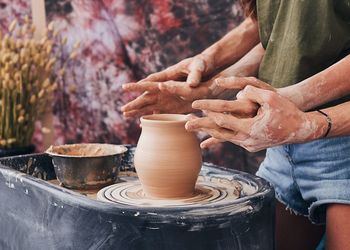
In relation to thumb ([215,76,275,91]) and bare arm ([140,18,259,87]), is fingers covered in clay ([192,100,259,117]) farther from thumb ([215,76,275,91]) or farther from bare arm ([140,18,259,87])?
bare arm ([140,18,259,87])

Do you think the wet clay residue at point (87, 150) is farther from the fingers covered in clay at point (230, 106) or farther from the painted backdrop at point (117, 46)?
the painted backdrop at point (117, 46)

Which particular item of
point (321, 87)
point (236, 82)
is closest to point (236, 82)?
point (236, 82)

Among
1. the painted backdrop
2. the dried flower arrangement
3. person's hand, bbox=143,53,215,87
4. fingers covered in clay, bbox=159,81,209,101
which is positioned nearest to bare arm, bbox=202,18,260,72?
person's hand, bbox=143,53,215,87

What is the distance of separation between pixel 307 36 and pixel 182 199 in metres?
0.53

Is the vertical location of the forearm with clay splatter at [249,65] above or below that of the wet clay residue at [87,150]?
above

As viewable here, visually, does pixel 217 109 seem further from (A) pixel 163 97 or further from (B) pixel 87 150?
(B) pixel 87 150

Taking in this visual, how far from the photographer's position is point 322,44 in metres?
1.39

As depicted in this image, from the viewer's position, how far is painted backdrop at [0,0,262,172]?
2564 mm

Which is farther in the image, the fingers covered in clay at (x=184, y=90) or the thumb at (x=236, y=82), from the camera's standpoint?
the fingers covered in clay at (x=184, y=90)

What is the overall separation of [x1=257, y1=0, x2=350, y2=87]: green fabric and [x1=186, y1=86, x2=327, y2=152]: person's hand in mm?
235

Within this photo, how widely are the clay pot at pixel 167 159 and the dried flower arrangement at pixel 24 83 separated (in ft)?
4.80

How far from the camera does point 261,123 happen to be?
1184mm

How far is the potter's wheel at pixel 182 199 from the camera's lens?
52.2 inches

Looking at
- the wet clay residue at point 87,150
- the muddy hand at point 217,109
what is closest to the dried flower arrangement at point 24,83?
the wet clay residue at point 87,150
